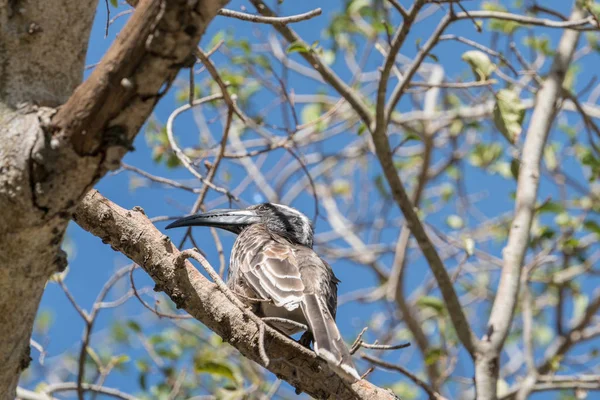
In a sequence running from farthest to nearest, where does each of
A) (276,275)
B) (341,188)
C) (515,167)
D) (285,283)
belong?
1. (341,188)
2. (515,167)
3. (276,275)
4. (285,283)

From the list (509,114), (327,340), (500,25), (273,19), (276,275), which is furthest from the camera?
(500,25)

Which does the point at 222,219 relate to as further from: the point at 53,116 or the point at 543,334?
the point at 543,334

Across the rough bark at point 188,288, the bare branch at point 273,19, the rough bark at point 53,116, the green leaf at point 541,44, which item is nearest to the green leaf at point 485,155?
the green leaf at point 541,44

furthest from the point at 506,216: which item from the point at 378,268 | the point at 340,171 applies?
the point at 340,171

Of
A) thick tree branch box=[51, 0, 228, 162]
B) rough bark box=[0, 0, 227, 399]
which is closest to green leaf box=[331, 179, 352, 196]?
rough bark box=[0, 0, 227, 399]

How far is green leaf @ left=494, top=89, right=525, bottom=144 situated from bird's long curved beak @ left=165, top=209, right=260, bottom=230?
1.89 m

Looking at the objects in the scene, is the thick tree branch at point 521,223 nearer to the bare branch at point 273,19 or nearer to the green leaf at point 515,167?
the green leaf at point 515,167

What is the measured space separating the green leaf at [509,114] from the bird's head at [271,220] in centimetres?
165

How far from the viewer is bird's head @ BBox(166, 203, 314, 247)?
5.34 metres

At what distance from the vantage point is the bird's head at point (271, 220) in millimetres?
5344

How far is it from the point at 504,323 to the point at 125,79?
353cm

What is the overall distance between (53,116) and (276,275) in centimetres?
230

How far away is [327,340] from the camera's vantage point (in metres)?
3.27

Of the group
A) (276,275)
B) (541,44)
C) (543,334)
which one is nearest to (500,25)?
(541,44)
